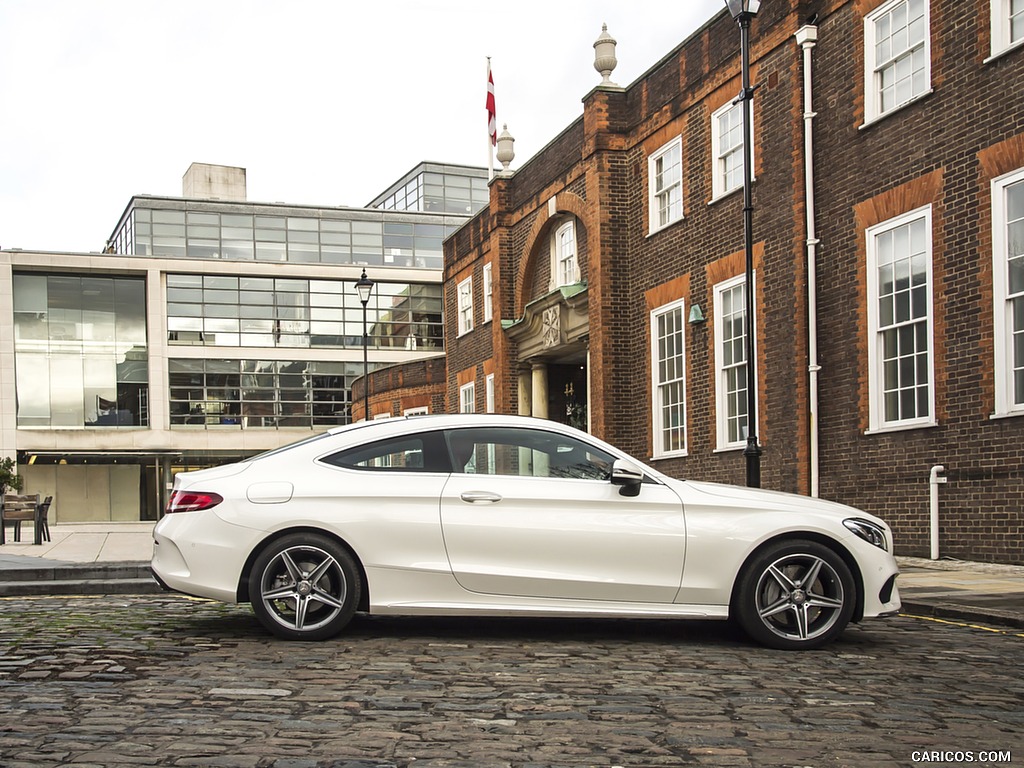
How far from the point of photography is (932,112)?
1409 centimetres

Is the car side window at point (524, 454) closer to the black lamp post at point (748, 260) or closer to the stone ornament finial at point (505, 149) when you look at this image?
the black lamp post at point (748, 260)

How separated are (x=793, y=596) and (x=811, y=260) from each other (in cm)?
978

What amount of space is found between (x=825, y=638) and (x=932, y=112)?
29.0 feet

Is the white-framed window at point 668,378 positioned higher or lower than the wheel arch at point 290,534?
higher

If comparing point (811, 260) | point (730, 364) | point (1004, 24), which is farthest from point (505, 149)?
point (1004, 24)

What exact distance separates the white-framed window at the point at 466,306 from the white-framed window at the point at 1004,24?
67.5 ft

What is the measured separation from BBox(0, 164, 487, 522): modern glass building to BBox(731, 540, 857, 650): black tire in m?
49.6

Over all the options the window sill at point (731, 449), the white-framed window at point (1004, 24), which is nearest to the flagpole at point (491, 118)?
the window sill at point (731, 449)

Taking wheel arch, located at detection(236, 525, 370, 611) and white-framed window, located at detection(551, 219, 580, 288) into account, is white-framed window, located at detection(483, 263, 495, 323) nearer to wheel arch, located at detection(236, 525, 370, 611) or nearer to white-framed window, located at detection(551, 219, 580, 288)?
white-framed window, located at detection(551, 219, 580, 288)

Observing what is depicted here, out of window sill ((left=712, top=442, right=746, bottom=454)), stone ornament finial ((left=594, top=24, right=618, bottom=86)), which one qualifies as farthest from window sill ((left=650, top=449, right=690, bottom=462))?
stone ornament finial ((left=594, top=24, right=618, bottom=86))

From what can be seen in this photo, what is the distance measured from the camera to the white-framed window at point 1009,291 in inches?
495

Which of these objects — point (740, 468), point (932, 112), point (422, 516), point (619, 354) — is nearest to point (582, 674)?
point (422, 516)

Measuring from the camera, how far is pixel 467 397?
3303 centimetres

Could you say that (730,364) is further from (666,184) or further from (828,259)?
(666,184)
